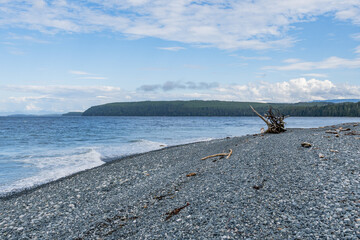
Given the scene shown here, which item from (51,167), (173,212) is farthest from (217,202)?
(51,167)

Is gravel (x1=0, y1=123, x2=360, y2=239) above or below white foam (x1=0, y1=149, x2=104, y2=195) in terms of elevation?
above

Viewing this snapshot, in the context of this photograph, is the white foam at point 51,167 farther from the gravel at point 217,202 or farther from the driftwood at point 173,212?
the driftwood at point 173,212

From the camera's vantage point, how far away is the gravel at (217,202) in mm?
6109

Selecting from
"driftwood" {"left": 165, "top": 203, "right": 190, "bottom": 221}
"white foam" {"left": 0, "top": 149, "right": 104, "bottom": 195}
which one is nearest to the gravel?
"driftwood" {"left": 165, "top": 203, "right": 190, "bottom": 221}

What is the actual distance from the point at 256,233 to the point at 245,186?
3015 millimetres

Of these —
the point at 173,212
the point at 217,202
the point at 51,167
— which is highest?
the point at 217,202

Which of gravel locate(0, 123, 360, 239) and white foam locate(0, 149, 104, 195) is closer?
gravel locate(0, 123, 360, 239)

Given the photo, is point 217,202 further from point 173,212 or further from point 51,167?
point 51,167

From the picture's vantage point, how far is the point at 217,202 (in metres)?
7.74

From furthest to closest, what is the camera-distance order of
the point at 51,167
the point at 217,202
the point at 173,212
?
the point at 51,167, the point at 217,202, the point at 173,212

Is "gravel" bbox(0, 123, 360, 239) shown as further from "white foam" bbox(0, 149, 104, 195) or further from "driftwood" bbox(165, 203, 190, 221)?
"white foam" bbox(0, 149, 104, 195)

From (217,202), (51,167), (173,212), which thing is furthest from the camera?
(51,167)

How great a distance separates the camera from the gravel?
6109 millimetres

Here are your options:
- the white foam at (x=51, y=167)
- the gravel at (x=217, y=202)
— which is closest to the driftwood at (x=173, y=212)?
the gravel at (x=217, y=202)
